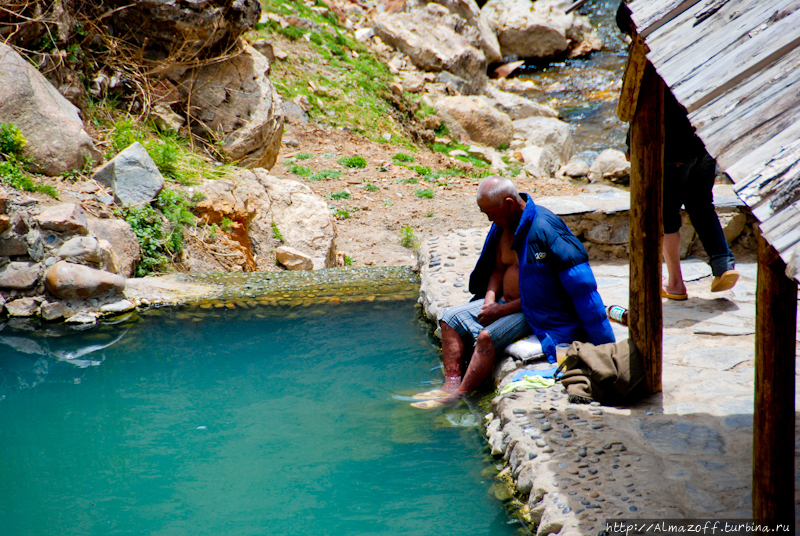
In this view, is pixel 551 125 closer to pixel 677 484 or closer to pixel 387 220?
pixel 387 220

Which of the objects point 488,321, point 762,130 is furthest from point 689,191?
point 762,130

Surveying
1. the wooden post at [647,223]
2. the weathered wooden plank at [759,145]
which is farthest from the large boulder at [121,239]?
the weathered wooden plank at [759,145]

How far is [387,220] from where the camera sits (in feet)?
33.1

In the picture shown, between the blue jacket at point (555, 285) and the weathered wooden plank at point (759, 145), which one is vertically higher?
the weathered wooden plank at point (759, 145)

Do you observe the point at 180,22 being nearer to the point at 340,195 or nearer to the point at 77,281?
the point at 340,195

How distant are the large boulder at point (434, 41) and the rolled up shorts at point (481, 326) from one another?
14.7 m

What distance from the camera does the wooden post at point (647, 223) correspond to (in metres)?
3.24

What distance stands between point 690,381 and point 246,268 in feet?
18.2

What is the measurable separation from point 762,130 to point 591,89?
63.3 ft

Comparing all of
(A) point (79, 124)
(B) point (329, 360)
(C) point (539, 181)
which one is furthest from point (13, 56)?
(C) point (539, 181)

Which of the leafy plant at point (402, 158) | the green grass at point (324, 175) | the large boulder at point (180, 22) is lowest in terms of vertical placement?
the green grass at point (324, 175)

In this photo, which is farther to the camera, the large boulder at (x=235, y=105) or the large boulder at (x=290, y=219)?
the large boulder at (x=235, y=105)

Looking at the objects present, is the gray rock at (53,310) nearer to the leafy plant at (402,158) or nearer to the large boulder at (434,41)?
the leafy plant at (402,158)

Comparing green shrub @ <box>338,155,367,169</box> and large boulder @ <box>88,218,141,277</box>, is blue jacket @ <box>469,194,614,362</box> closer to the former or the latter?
large boulder @ <box>88,218,141,277</box>
